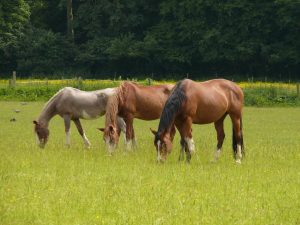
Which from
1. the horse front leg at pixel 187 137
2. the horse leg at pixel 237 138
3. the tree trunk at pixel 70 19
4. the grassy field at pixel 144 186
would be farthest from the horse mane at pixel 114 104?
the tree trunk at pixel 70 19

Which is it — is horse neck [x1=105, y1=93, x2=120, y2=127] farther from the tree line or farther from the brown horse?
the tree line

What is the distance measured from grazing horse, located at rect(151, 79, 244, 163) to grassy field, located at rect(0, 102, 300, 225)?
1.38 feet

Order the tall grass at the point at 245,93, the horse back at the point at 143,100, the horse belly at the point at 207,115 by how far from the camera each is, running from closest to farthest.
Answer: the horse belly at the point at 207,115 → the horse back at the point at 143,100 → the tall grass at the point at 245,93

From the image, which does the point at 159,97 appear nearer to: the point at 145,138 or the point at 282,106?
the point at 145,138

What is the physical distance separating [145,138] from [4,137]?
4352mm

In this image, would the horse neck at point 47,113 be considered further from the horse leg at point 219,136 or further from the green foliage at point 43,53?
the green foliage at point 43,53

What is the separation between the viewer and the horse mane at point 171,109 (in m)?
13.6

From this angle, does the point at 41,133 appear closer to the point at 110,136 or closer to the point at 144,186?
the point at 110,136

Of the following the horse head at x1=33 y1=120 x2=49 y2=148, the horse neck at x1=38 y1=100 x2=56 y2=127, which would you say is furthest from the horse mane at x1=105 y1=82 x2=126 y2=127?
the horse neck at x1=38 y1=100 x2=56 y2=127

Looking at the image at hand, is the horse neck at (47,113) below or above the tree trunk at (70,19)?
below

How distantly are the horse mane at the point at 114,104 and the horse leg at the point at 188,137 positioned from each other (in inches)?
78.1

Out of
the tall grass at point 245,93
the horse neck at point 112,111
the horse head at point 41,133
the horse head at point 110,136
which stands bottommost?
the tall grass at point 245,93

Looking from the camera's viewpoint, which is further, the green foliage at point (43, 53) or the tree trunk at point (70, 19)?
the tree trunk at point (70, 19)

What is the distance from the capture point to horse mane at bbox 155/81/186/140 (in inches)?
534
